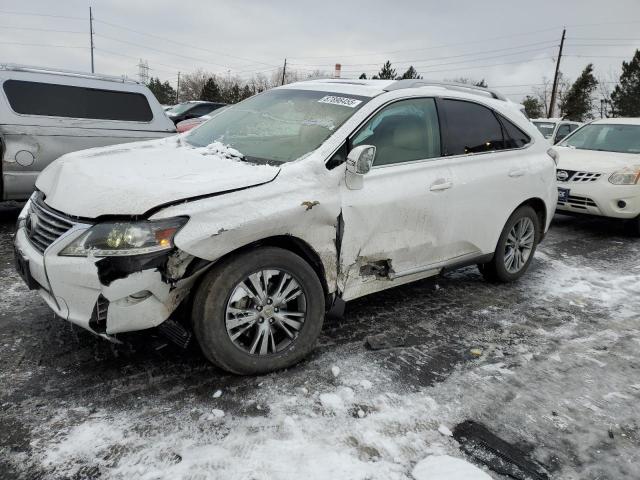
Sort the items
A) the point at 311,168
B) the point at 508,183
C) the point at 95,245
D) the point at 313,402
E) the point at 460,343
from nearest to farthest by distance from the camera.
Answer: the point at 95,245 → the point at 313,402 → the point at 311,168 → the point at 460,343 → the point at 508,183

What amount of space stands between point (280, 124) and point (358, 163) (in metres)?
0.85

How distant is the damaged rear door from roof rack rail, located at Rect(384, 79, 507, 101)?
0.14m

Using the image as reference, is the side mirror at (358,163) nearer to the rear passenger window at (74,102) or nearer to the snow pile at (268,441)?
the snow pile at (268,441)

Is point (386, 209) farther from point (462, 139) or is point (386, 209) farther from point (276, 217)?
point (462, 139)

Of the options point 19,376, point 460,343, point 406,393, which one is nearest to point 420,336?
point 460,343

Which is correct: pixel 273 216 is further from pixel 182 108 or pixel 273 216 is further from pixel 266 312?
pixel 182 108

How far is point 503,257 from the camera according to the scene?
15.3 feet

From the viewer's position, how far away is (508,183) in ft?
14.4

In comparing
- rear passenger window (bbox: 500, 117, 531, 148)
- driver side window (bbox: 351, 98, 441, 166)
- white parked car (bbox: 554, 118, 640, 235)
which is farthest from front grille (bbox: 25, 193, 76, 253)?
white parked car (bbox: 554, 118, 640, 235)

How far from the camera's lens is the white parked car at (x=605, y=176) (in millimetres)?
6906

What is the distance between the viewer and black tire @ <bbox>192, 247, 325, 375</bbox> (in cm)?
269

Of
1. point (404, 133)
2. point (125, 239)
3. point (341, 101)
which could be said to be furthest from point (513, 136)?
point (125, 239)

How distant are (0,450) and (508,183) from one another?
4.03 m

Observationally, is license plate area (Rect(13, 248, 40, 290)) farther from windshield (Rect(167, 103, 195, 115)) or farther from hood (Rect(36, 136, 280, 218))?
windshield (Rect(167, 103, 195, 115))
